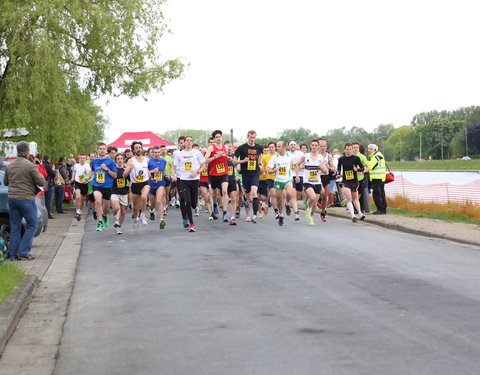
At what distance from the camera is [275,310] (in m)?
7.16

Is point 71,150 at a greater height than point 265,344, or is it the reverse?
point 71,150

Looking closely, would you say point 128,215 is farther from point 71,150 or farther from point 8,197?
point 8,197

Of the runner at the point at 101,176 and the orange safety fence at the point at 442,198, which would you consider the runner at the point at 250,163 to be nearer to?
the runner at the point at 101,176

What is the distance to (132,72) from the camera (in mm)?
28797

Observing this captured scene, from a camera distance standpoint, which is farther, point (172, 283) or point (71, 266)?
point (71, 266)

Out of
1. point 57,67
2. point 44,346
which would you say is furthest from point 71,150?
point 44,346

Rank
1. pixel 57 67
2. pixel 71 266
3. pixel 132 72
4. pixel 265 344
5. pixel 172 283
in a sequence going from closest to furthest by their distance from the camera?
pixel 265 344, pixel 172 283, pixel 71 266, pixel 57 67, pixel 132 72

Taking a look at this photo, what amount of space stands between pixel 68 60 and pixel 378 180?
38.4 ft

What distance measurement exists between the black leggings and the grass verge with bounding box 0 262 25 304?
6.46m

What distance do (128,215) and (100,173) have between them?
6.12 m

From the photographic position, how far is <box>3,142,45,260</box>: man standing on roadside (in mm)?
11781

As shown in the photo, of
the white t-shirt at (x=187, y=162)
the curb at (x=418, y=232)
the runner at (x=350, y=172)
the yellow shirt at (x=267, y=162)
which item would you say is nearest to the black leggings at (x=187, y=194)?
the white t-shirt at (x=187, y=162)

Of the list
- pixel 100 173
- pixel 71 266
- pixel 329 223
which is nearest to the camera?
pixel 71 266

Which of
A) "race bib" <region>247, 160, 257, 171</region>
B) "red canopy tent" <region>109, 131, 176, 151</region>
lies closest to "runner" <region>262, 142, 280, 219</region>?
"race bib" <region>247, 160, 257, 171</region>
